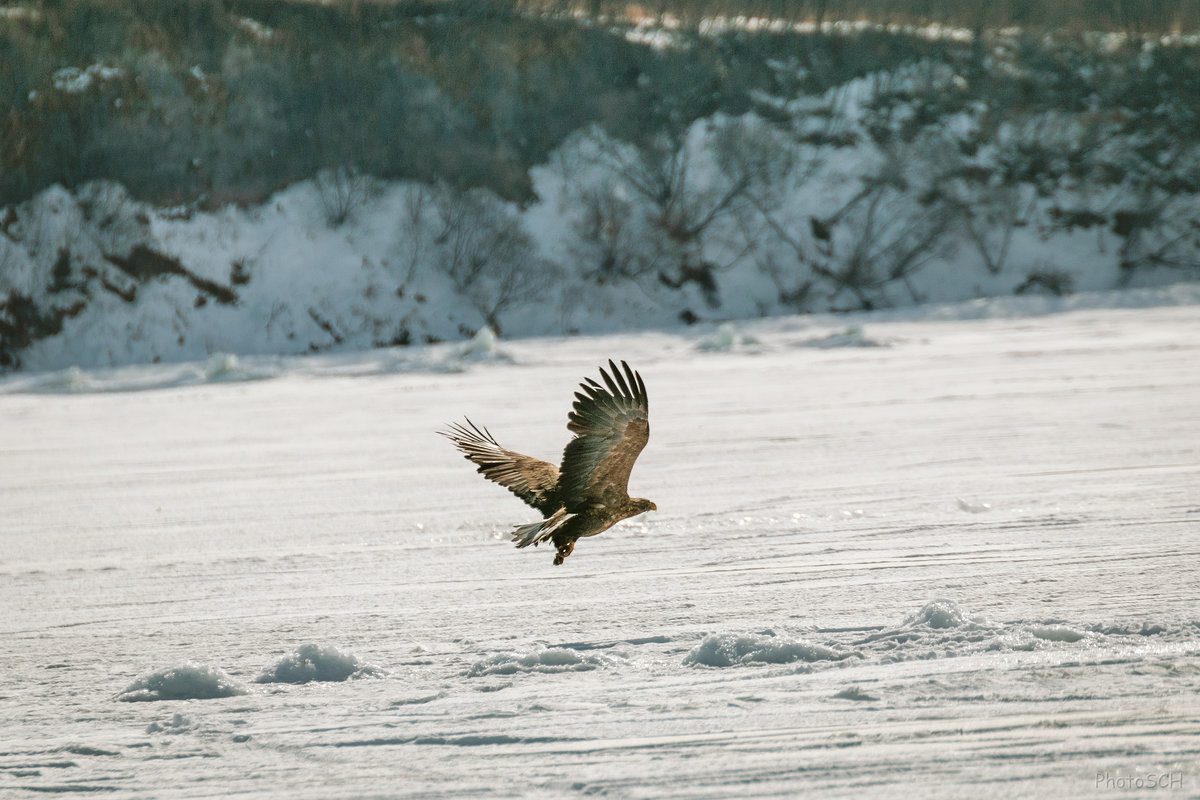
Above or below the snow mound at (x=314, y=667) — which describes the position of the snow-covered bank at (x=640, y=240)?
above

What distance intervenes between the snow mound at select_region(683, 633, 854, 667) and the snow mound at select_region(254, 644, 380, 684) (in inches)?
41.9

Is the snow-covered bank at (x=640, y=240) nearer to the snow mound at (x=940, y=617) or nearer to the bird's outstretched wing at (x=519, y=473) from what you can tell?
the snow mound at (x=940, y=617)

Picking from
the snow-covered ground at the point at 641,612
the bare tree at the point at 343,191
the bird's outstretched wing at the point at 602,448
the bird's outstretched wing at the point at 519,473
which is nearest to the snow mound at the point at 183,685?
the snow-covered ground at the point at 641,612

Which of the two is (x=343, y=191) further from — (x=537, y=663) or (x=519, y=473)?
(x=519, y=473)

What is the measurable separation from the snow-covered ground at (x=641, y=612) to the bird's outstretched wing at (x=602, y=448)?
2.69ft

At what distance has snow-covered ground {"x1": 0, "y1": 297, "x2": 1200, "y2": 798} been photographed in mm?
2734

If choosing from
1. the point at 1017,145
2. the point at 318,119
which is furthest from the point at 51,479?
the point at 1017,145

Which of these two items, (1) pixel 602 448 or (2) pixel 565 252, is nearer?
(1) pixel 602 448

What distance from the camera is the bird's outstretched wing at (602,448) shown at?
226 cm

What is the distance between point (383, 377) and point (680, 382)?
11.0 ft

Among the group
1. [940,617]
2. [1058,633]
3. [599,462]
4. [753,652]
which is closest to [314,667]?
[753,652]

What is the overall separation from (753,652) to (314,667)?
1.42m

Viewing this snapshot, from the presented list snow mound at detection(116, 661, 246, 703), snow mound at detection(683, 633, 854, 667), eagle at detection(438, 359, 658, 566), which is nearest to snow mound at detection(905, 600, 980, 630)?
snow mound at detection(683, 633, 854, 667)

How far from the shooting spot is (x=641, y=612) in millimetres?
3850
